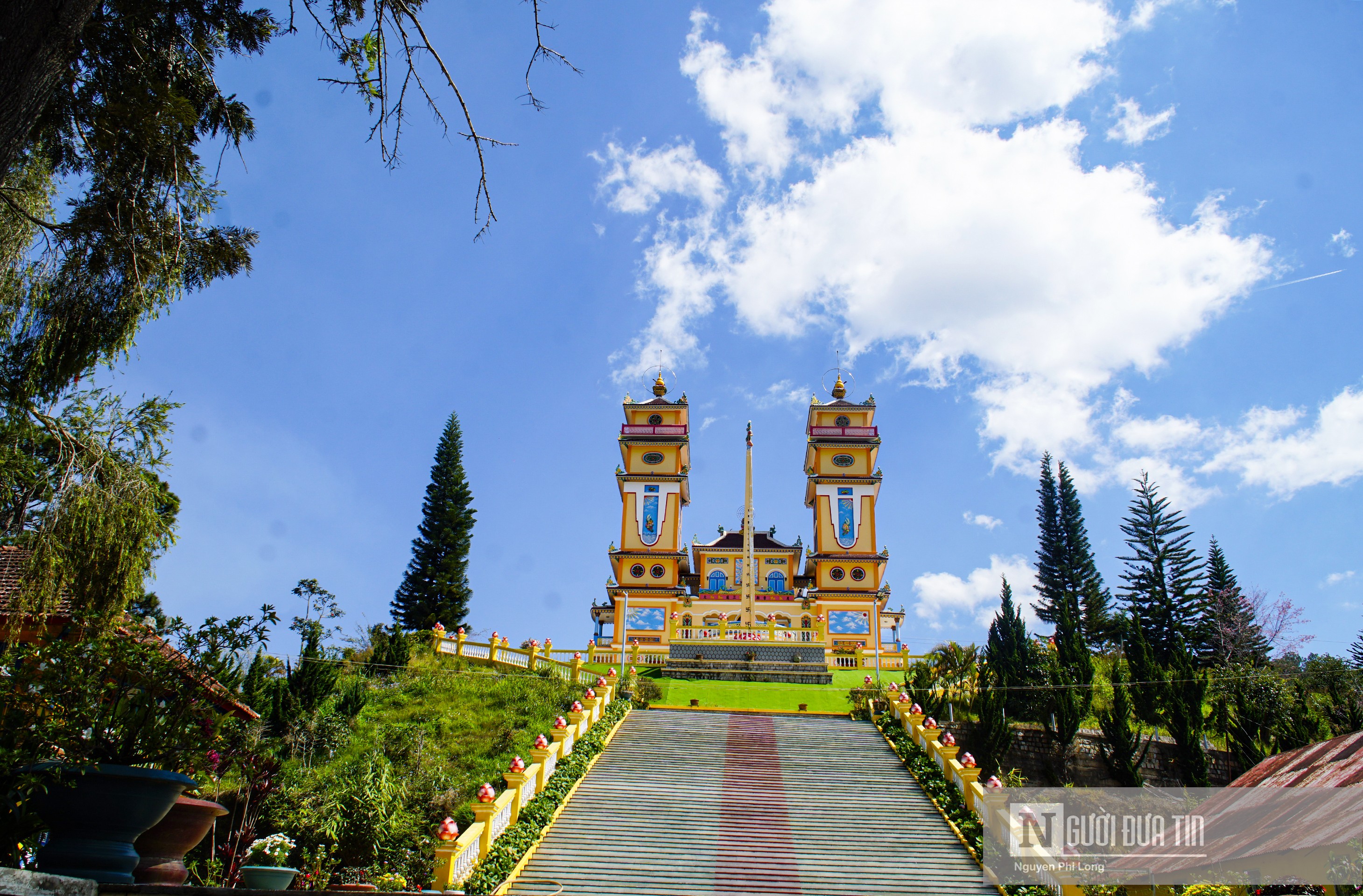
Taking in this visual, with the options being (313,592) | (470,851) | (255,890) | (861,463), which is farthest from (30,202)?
(861,463)

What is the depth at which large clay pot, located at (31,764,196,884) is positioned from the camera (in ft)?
13.7

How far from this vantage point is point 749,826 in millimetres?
→ 12891

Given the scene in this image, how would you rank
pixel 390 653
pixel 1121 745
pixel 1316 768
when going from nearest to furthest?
pixel 1316 768 → pixel 1121 745 → pixel 390 653

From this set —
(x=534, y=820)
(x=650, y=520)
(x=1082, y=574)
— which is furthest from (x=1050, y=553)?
(x=534, y=820)

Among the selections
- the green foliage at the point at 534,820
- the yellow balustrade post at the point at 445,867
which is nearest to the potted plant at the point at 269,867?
the yellow balustrade post at the point at 445,867

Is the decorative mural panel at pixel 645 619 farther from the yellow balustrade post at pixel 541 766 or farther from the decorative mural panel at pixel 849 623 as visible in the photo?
the yellow balustrade post at pixel 541 766

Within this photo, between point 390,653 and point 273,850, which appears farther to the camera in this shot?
point 390,653

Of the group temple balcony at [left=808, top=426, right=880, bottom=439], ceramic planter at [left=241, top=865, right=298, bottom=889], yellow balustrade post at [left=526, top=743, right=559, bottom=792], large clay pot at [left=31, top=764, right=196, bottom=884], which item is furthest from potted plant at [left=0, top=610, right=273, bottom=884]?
temple balcony at [left=808, top=426, right=880, bottom=439]

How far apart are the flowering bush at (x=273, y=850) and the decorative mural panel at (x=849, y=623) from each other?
87.8 feet

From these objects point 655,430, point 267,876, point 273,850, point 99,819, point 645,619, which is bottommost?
point 267,876

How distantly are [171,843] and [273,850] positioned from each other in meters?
4.66

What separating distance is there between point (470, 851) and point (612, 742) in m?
7.20

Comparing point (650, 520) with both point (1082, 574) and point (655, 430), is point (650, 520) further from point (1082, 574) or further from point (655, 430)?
point (1082, 574)

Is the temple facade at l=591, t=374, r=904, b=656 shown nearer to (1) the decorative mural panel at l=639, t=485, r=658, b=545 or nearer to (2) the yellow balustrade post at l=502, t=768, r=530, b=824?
(1) the decorative mural panel at l=639, t=485, r=658, b=545
